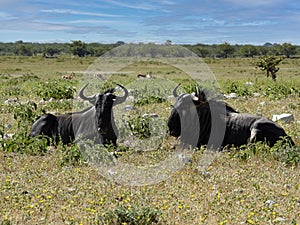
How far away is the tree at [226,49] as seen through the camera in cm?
9662

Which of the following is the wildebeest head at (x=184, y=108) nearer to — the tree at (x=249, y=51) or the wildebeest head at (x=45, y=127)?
the wildebeest head at (x=45, y=127)

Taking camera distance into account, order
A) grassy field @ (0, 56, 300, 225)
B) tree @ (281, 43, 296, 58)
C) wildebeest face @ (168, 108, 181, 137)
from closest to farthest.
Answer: grassy field @ (0, 56, 300, 225)
wildebeest face @ (168, 108, 181, 137)
tree @ (281, 43, 296, 58)

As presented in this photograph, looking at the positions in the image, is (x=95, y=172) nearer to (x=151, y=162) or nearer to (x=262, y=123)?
(x=151, y=162)

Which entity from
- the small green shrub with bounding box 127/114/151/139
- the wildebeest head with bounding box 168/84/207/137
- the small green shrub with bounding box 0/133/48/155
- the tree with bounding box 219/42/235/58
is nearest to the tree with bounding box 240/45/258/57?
the tree with bounding box 219/42/235/58

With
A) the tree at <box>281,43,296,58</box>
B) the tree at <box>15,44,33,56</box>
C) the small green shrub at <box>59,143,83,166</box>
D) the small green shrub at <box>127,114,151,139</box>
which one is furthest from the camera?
the tree at <box>15,44,33,56</box>

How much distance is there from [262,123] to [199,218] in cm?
417

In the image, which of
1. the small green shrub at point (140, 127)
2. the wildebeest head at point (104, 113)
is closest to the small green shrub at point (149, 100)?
the small green shrub at point (140, 127)

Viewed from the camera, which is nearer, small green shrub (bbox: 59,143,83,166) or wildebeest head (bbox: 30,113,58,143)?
small green shrub (bbox: 59,143,83,166)

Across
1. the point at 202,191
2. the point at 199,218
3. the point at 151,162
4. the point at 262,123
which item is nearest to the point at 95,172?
the point at 151,162

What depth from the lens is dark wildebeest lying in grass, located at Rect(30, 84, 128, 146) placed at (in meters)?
9.49

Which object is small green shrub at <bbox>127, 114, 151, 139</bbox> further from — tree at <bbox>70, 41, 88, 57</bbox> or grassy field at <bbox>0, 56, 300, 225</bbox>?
tree at <bbox>70, 41, 88, 57</bbox>

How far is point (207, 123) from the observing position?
32.2ft

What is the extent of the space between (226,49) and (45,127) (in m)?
90.5

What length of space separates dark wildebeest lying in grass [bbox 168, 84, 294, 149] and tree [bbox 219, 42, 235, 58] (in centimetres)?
8891
